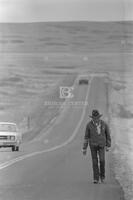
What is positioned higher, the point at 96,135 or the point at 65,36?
the point at 65,36

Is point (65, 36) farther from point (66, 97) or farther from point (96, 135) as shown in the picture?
point (96, 135)

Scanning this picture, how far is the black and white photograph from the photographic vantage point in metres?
3.88

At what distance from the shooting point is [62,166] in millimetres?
3840

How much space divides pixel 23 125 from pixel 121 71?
1.06 metres

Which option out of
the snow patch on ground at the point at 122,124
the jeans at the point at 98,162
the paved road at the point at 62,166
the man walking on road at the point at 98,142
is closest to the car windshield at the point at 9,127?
the paved road at the point at 62,166

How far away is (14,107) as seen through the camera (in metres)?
3.98

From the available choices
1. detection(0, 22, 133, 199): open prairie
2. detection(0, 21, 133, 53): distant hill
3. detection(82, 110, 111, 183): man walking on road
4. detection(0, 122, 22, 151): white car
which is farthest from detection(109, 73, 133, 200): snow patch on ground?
detection(0, 122, 22, 151): white car

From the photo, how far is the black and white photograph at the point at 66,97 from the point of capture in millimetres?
3877

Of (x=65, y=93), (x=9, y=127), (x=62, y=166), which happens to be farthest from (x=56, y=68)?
(x=62, y=166)

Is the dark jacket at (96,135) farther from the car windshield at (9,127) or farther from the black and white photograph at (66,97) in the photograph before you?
the car windshield at (9,127)

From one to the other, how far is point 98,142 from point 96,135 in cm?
10

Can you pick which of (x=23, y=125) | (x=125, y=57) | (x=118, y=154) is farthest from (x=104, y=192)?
(x=125, y=57)

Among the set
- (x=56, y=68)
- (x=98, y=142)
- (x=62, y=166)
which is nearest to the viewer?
(x=62, y=166)

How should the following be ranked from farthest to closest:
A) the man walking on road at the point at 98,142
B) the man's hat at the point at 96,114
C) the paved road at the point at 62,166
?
the man walking on road at the point at 98,142 < the man's hat at the point at 96,114 < the paved road at the point at 62,166
